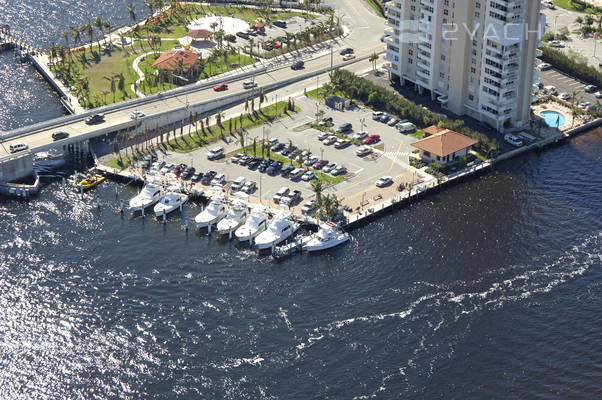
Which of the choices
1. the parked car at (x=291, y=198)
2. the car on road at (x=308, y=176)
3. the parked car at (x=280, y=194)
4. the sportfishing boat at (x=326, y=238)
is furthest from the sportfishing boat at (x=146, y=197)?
the sportfishing boat at (x=326, y=238)

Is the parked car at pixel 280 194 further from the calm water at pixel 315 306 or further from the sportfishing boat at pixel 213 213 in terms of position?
the calm water at pixel 315 306

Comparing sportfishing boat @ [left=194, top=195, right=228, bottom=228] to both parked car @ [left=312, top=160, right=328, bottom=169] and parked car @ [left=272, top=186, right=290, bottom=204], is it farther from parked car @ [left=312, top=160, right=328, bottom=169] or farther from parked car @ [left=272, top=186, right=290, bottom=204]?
parked car @ [left=312, top=160, right=328, bottom=169]

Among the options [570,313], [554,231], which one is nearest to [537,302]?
[570,313]

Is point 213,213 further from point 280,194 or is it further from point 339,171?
point 339,171

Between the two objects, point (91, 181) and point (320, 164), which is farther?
point (320, 164)

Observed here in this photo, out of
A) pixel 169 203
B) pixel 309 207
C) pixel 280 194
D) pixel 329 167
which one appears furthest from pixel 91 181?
pixel 329 167

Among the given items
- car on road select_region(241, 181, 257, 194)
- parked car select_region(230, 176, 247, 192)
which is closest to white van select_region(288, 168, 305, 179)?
car on road select_region(241, 181, 257, 194)

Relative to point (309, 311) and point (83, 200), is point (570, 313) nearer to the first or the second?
point (309, 311)
